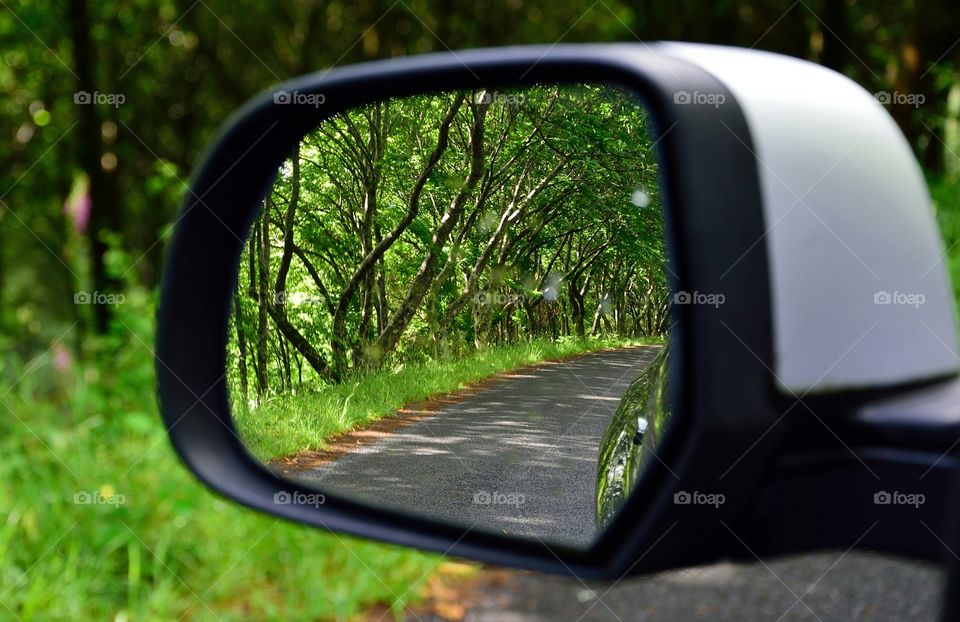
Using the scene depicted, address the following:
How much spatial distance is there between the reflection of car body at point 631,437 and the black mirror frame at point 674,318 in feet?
0.22

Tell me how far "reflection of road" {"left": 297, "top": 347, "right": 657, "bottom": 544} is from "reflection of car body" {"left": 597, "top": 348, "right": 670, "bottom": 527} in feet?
0.04

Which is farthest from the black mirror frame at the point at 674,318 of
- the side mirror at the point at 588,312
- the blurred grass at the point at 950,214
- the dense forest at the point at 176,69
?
the blurred grass at the point at 950,214

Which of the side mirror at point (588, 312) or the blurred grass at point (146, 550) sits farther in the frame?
the blurred grass at point (146, 550)

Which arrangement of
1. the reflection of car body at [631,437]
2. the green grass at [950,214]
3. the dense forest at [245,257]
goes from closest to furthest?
the reflection of car body at [631,437] → the dense forest at [245,257] → the green grass at [950,214]

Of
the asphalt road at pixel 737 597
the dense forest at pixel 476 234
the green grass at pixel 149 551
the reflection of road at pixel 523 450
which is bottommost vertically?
the asphalt road at pixel 737 597

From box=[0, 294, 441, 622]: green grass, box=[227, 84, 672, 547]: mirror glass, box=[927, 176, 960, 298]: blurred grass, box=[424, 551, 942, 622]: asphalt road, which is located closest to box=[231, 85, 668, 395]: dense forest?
box=[227, 84, 672, 547]: mirror glass

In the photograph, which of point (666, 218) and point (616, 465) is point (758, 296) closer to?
point (666, 218)

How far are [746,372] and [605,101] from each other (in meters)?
0.44

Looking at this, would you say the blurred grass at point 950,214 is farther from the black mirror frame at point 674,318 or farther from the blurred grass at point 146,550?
the black mirror frame at point 674,318

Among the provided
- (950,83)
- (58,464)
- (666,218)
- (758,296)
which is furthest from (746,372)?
(950,83)

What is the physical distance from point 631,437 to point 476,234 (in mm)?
318

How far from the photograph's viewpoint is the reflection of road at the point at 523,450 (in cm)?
114

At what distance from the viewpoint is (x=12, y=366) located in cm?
572

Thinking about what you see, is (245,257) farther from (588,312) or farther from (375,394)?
(588,312)
